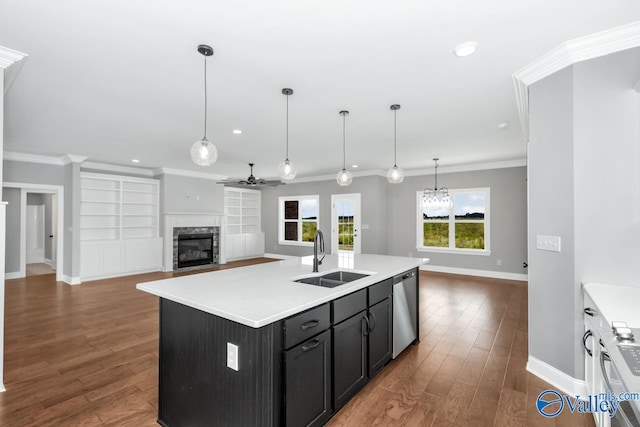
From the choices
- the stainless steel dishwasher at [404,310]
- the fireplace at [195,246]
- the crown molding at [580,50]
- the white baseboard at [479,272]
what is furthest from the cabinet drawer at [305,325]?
the fireplace at [195,246]

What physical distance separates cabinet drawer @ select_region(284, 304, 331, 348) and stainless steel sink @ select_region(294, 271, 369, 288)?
62 centimetres

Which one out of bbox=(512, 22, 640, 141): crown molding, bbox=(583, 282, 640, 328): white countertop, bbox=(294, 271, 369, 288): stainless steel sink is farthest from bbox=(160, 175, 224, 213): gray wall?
bbox=(583, 282, 640, 328): white countertop

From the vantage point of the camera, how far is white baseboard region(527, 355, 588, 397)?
2207 mm

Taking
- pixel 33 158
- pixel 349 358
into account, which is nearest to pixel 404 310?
pixel 349 358

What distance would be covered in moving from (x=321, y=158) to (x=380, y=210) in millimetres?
2429

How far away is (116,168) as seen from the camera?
692 cm

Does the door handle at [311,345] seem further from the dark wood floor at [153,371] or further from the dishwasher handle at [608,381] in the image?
the dishwasher handle at [608,381]

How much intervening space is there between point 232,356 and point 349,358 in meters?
0.89

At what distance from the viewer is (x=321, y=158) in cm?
604

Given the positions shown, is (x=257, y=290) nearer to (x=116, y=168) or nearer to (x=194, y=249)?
(x=194, y=249)

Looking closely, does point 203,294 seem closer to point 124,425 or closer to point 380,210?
point 124,425

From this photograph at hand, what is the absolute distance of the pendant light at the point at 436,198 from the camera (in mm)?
7074

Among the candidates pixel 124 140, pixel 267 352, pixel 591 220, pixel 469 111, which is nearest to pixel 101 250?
pixel 124 140

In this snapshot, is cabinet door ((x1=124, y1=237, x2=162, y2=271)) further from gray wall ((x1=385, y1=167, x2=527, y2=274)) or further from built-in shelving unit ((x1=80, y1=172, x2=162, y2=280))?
gray wall ((x1=385, y1=167, x2=527, y2=274))
